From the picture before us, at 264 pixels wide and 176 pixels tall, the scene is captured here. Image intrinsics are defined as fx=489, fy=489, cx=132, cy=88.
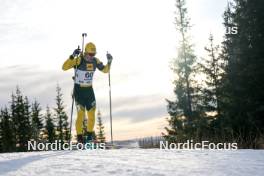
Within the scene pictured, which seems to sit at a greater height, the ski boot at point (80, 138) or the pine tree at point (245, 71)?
the pine tree at point (245, 71)

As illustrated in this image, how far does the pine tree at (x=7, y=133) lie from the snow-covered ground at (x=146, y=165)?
47722 millimetres

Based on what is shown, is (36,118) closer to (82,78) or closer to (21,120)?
(21,120)

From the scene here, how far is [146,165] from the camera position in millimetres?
6141

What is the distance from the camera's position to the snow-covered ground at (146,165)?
5668mm

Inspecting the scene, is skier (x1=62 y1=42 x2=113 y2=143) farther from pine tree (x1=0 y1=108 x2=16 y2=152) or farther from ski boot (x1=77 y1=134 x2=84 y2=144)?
pine tree (x1=0 y1=108 x2=16 y2=152)

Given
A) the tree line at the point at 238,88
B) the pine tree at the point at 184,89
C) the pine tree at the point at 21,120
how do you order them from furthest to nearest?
the pine tree at the point at 21,120 < the pine tree at the point at 184,89 < the tree line at the point at 238,88

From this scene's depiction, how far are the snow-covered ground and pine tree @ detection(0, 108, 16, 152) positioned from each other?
47.7 m

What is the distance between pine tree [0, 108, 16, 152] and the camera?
174 feet

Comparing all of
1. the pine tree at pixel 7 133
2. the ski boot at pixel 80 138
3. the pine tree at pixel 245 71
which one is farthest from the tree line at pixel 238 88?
the pine tree at pixel 7 133

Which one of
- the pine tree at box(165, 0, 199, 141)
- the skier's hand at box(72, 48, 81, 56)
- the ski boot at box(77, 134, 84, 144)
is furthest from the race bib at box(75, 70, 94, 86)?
the pine tree at box(165, 0, 199, 141)

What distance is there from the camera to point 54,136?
57.6 m

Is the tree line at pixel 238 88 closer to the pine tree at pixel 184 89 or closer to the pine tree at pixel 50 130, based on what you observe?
the pine tree at pixel 184 89

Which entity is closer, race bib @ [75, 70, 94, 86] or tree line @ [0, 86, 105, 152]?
race bib @ [75, 70, 94, 86]

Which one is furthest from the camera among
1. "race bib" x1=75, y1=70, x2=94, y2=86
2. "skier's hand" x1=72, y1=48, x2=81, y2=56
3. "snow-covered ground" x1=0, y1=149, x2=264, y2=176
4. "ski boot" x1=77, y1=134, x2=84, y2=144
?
"ski boot" x1=77, y1=134, x2=84, y2=144
